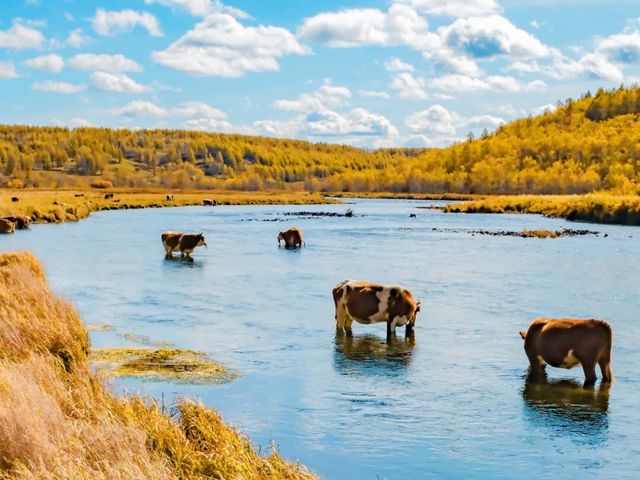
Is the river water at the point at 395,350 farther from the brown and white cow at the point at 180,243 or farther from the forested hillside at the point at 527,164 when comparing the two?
the forested hillside at the point at 527,164

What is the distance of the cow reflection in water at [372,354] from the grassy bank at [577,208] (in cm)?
4480

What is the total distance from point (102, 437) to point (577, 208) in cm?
5972

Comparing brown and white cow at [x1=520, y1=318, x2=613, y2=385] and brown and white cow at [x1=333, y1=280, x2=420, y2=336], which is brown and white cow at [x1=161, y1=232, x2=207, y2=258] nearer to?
brown and white cow at [x1=333, y1=280, x2=420, y2=336]

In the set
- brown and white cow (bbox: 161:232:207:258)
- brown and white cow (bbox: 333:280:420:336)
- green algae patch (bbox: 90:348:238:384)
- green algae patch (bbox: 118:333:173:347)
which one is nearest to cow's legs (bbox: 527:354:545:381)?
brown and white cow (bbox: 333:280:420:336)

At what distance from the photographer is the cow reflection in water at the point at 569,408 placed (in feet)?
33.1

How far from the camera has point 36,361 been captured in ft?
32.1

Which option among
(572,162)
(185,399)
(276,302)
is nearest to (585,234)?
(276,302)

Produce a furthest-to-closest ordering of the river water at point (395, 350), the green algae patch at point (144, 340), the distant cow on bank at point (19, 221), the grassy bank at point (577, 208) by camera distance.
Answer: the grassy bank at point (577, 208), the distant cow on bank at point (19, 221), the green algae patch at point (144, 340), the river water at point (395, 350)

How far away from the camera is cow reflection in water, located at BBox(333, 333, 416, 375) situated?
13.0 m

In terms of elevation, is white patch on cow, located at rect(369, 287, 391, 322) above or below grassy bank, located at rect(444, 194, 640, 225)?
below

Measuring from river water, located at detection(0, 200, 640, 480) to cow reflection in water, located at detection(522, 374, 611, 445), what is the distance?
4 centimetres

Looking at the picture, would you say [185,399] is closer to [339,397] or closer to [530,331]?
[339,397]

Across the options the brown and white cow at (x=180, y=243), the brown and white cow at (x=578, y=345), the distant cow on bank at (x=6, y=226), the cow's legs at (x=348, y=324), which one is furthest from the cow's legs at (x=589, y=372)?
the distant cow on bank at (x=6, y=226)

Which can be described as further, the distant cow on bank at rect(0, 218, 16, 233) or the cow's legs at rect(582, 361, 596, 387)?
the distant cow on bank at rect(0, 218, 16, 233)
